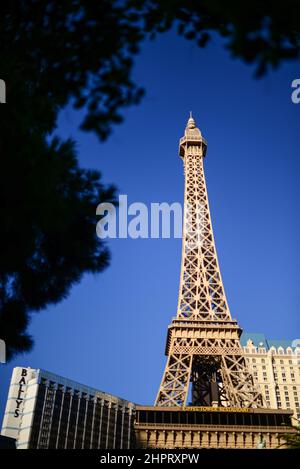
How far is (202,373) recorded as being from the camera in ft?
150

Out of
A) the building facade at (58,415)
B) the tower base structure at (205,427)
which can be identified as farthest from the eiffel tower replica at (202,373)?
the building facade at (58,415)

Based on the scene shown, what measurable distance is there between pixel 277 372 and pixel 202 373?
52.1 m

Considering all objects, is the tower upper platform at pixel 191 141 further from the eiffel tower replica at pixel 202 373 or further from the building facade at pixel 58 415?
the building facade at pixel 58 415

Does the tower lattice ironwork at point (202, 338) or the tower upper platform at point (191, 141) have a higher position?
the tower upper platform at point (191, 141)

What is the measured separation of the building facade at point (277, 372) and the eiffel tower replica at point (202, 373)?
46.8 metres

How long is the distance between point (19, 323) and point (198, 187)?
163 ft

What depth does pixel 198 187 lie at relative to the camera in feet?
185

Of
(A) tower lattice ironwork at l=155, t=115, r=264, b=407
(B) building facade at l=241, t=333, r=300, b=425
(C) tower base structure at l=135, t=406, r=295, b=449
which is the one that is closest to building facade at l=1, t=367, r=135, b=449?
(A) tower lattice ironwork at l=155, t=115, r=264, b=407

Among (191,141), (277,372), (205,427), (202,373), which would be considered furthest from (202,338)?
(277,372)

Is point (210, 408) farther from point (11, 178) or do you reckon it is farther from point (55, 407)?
point (11, 178)

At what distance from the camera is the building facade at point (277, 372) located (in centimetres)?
8685

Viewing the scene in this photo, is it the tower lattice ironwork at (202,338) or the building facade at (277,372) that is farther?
the building facade at (277,372)
